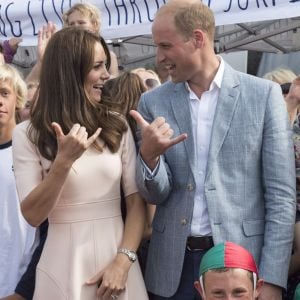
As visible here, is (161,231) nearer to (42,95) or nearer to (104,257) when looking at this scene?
(104,257)

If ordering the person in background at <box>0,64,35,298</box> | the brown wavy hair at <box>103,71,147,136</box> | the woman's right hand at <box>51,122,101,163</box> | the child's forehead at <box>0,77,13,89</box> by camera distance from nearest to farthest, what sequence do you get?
the woman's right hand at <box>51,122,101,163</box>, the person in background at <box>0,64,35,298</box>, the brown wavy hair at <box>103,71,147,136</box>, the child's forehead at <box>0,77,13,89</box>

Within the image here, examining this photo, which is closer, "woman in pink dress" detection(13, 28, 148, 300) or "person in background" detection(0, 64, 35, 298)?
"woman in pink dress" detection(13, 28, 148, 300)

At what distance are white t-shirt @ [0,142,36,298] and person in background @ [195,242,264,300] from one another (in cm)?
107

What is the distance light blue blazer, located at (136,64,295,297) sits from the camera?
2.72 m

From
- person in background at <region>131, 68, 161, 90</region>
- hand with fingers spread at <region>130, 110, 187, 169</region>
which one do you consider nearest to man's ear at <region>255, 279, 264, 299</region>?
hand with fingers spread at <region>130, 110, 187, 169</region>

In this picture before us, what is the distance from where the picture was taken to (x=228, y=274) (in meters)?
2.57

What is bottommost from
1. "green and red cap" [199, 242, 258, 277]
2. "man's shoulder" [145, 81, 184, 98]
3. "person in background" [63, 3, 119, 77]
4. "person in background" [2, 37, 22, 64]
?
"green and red cap" [199, 242, 258, 277]

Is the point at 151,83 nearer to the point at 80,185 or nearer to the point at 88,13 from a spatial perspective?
the point at 88,13

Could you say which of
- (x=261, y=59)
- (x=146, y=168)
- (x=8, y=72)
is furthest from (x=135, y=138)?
(x=261, y=59)

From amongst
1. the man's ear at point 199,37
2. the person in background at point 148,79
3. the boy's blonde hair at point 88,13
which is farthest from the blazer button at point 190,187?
the boy's blonde hair at point 88,13

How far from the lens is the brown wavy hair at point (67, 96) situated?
2766mm

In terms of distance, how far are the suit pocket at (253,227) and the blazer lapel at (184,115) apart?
29cm

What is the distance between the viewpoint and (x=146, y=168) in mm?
2693

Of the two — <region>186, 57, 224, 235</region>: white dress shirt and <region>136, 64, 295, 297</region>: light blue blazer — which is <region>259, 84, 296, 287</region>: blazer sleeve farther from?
<region>186, 57, 224, 235</region>: white dress shirt
